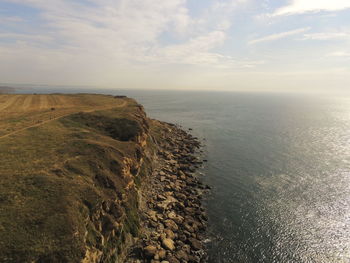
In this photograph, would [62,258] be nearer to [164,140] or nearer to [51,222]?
[51,222]

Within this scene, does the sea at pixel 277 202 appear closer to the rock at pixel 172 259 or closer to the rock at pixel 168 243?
the rock at pixel 172 259

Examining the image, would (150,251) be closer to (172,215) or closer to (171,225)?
(171,225)

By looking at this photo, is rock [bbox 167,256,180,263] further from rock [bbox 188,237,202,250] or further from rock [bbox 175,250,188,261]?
rock [bbox 188,237,202,250]

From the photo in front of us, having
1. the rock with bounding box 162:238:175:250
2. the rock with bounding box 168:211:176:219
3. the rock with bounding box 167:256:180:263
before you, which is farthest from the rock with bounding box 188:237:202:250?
the rock with bounding box 168:211:176:219

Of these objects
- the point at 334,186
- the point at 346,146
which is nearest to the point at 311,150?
the point at 346,146

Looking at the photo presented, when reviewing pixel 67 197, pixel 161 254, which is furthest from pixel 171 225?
pixel 67 197
